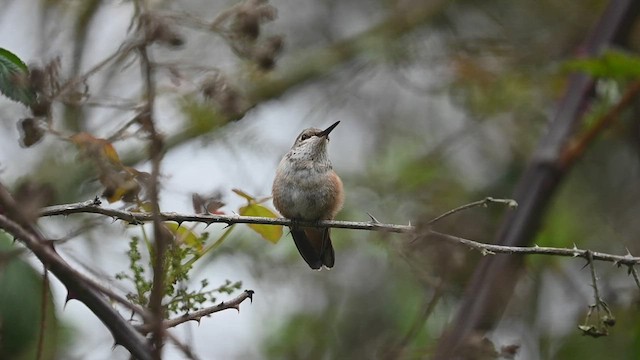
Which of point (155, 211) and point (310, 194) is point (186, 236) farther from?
point (310, 194)

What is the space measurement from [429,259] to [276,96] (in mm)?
4406

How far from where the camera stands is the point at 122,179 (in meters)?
2.46

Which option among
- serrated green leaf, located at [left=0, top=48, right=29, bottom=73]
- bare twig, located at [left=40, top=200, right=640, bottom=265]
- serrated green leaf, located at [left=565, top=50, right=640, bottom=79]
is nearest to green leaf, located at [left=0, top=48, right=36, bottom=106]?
serrated green leaf, located at [left=0, top=48, right=29, bottom=73]

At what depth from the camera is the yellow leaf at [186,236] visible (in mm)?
2686

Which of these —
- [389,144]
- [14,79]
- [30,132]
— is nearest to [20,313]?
[30,132]

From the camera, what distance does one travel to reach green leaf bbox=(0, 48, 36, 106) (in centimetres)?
244

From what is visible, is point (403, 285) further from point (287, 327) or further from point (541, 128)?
point (541, 128)

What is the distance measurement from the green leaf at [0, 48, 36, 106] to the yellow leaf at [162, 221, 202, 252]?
21.6 inches

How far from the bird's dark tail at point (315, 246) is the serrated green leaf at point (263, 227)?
140 cm

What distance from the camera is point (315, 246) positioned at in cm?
470

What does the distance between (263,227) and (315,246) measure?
1.61 m

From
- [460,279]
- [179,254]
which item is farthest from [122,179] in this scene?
[460,279]

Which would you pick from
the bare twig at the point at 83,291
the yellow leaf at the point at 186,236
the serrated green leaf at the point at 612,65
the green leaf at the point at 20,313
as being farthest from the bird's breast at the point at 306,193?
the bare twig at the point at 83,291

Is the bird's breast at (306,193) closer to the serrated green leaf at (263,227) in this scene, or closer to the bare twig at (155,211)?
the serrated green leaf at (263,227)
